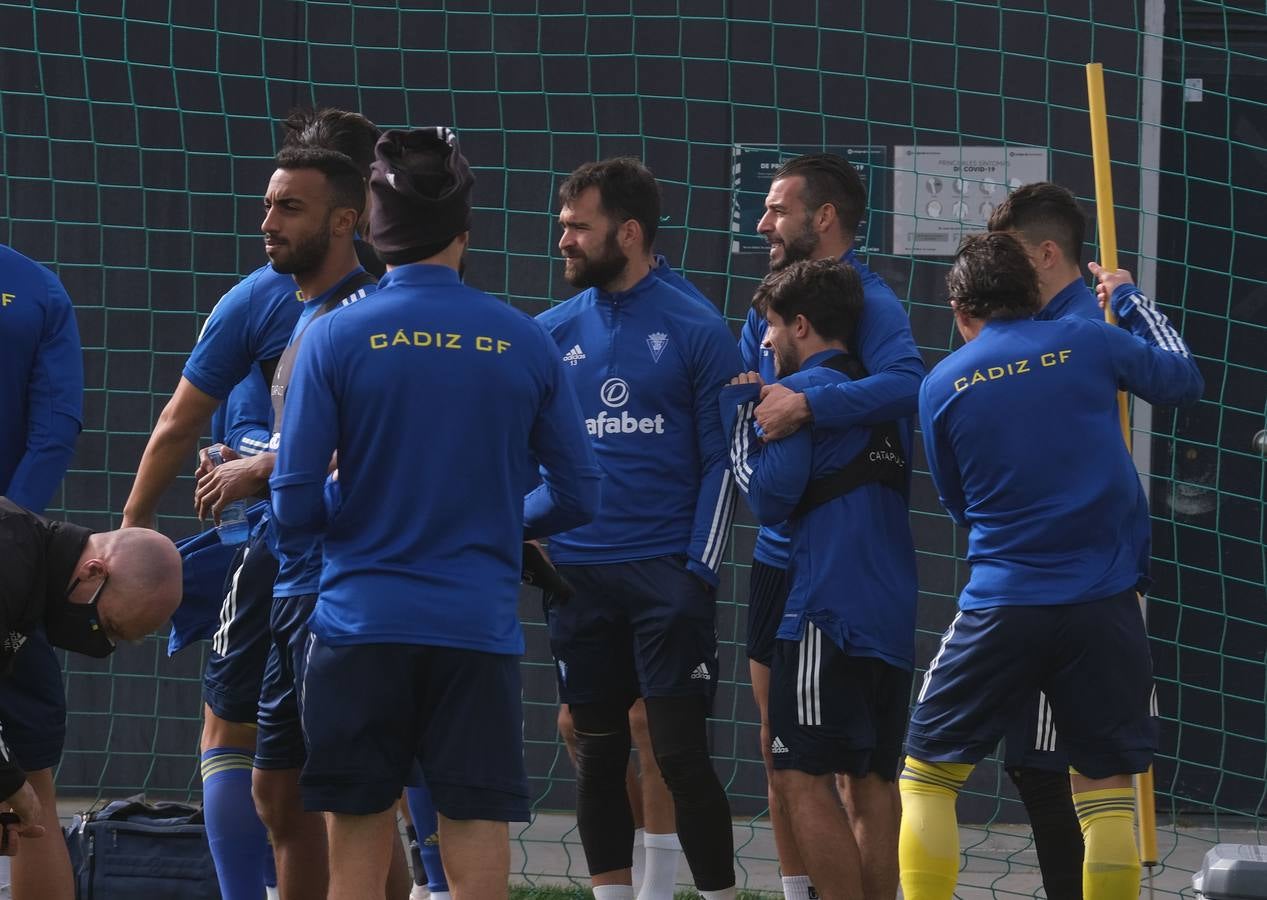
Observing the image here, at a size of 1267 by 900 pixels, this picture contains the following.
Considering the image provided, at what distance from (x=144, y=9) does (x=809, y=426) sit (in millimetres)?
3456

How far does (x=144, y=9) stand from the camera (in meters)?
6.58

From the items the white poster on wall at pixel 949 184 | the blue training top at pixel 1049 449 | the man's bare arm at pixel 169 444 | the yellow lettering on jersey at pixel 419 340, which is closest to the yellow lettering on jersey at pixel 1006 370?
the blue training top at pixel 1049 449

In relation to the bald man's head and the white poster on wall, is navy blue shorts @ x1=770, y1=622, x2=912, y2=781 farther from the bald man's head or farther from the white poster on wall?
the white poster on wall

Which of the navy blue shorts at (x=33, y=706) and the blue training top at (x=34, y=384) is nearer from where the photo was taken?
the navy blue shorts at (x=33, y=706)

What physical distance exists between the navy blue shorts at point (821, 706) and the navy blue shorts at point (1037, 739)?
35 cm

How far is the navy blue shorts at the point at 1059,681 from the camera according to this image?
13.2ft

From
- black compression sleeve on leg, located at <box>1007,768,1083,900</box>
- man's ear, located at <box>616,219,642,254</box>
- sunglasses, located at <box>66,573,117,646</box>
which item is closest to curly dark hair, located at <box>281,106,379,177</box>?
man's ear, located at <box>616,219,642,254</box>

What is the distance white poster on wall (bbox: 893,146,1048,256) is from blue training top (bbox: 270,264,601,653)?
318 cm

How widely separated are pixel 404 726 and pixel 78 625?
0.65 metres

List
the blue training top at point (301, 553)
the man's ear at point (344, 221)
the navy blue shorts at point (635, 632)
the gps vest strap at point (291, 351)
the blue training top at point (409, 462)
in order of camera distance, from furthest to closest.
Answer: the navy blue shorts at point (635, 632), the man's ear at point (344, 221), the gps vest strap at point (291, 351), the blue training top at point (301, 553), the blue training top at point (409, 462)

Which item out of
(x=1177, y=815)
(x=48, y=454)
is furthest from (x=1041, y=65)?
(x=48, y=454)

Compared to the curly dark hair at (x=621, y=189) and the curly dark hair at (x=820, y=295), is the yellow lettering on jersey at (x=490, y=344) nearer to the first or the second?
the curly dark hair at (x=820, y=295)

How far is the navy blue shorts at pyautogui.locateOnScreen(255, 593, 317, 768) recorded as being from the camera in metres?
3.98

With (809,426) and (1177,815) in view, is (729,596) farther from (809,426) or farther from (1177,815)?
(809,426)
